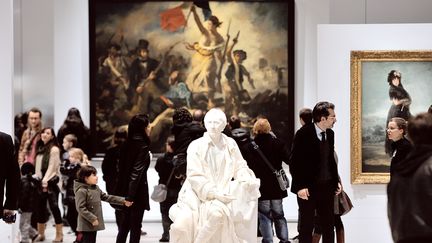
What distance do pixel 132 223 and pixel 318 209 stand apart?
237 cm

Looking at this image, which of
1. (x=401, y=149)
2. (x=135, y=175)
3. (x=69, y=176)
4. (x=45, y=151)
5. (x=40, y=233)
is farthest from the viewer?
(x=40, y=233)

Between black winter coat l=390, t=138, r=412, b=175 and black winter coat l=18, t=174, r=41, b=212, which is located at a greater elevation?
black winter coat l=390, t=138, r=412, b=175

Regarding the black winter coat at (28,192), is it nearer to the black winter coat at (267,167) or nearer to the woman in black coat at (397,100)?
the black winter coat at (267,167)

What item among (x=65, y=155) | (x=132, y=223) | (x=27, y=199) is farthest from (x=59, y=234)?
(x=132, y=223)

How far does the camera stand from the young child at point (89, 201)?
1145cm

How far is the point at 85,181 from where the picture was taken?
1156cm

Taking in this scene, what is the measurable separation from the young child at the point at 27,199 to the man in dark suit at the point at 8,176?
3.71 meters

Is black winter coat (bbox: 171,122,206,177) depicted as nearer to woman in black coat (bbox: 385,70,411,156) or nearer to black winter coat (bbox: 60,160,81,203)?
black winter coat (bbox: 60,160,81,203)

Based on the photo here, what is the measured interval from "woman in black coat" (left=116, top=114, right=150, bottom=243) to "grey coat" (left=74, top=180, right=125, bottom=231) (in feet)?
1.52

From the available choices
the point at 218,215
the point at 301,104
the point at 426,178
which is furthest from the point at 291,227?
the point at 426,178

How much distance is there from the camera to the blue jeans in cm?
1337

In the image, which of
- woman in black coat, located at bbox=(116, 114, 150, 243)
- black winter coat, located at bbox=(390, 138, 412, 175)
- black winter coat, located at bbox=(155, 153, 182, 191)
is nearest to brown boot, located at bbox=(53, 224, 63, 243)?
black winter coat, located at bbox=(155, 153, 182, 191)

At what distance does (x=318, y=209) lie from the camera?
11477 millimetres

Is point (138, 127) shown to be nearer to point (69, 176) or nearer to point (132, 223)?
point (132, 223)
